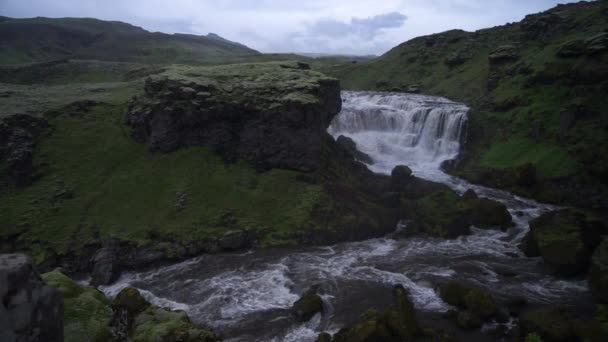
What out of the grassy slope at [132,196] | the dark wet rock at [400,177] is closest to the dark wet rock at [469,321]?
the grassy slope at [132,196]

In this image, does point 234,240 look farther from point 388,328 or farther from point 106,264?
point 388,328

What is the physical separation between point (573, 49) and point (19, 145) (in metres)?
68.0

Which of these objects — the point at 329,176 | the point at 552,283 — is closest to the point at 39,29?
the point at 329,176

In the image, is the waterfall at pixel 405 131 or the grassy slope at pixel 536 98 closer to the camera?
the grassy slope at pixel 536 98

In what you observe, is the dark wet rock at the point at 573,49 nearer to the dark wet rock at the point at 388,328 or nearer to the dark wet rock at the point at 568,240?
the dark wet rock at the point at 568,240

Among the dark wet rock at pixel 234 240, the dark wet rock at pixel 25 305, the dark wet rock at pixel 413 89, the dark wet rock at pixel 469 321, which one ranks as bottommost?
the dark wet rock at pixel 234 240

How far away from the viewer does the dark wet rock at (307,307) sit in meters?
23.8

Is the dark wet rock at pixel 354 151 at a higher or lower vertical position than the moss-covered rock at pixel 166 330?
higher

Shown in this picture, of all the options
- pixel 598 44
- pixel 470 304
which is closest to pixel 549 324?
pixel 470 304

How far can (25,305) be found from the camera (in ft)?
29.5

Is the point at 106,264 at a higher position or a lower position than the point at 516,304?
lower

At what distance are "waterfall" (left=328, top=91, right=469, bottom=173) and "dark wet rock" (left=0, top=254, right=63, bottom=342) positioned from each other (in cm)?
4504

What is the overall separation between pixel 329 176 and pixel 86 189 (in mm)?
24376

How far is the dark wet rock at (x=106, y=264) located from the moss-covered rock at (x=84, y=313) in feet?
46.6
